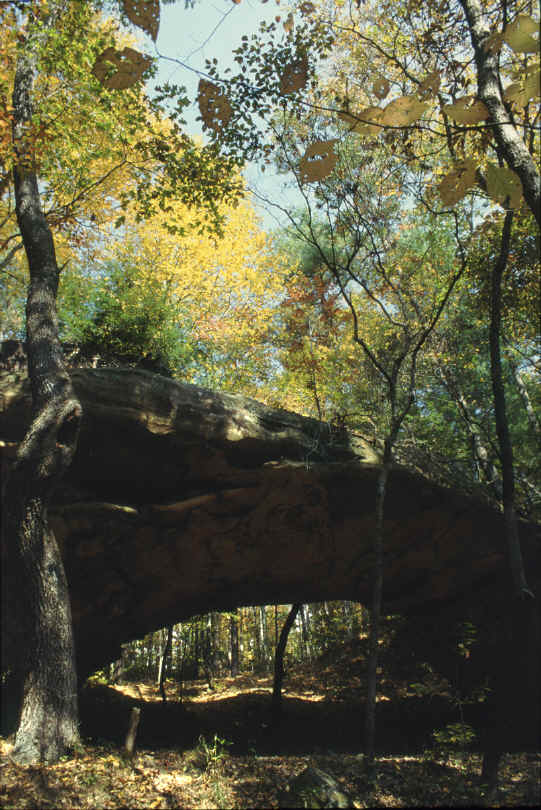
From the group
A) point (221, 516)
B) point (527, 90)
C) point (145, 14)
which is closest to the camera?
point (527, 90)

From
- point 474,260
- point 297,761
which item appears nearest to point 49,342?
point 297,761

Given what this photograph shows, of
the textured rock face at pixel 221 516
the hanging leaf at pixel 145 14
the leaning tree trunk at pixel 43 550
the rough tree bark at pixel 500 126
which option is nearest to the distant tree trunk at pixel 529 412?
the textured rock face at pixel 221 516

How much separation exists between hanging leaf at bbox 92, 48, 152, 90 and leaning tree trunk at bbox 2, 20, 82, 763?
174 inches

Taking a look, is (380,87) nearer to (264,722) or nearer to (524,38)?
(524,38)

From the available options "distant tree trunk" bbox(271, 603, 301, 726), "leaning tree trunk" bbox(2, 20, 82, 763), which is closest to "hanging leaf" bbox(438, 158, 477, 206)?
"leaning tree trunk" bbox(2, 20, 82, 763)

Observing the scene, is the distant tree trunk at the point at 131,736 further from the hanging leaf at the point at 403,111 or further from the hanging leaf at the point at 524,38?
the hanging leaf at the point at 524,38

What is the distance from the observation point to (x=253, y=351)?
14.8 meters

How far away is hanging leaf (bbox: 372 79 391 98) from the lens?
152 centimetres

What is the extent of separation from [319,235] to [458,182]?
10.3m

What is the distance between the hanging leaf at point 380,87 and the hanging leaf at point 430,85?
12 cm

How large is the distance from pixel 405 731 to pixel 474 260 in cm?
996

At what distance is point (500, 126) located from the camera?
373cm

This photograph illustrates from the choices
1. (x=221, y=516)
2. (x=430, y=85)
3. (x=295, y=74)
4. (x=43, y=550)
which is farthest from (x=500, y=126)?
(x=221, y=516)

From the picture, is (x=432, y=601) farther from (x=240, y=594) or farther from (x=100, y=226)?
(x=100, y=226)
